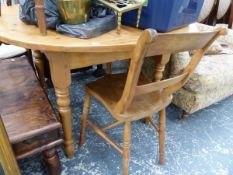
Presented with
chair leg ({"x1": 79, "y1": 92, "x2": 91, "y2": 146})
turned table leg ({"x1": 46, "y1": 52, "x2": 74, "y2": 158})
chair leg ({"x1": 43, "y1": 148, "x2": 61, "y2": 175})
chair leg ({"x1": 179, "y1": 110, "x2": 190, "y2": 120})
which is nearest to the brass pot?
turned table leg ({"x1": 46, "y1": 52, "x2": 74, "y2": 158})

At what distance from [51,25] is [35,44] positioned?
0.15 meters

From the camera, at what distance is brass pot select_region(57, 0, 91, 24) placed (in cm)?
86

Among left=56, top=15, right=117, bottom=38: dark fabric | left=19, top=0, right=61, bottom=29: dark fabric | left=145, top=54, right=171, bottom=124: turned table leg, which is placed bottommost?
left=145, top=54, right=171, bottom=124: turned table leg

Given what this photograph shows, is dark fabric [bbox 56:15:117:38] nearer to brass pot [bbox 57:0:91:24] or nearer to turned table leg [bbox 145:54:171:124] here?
brass pot [bbox 57:0:91:24]

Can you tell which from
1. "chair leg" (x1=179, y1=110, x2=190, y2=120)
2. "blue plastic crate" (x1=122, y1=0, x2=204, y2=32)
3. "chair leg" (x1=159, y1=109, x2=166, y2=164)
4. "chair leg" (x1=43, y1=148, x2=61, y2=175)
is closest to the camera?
"blue plastic crate" (x1=122, y1=0, x2=204, y2=32)

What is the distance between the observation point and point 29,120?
95 centimetres

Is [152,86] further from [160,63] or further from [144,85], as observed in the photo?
[160,63]

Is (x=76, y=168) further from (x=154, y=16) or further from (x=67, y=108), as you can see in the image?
(x=154, y=16)

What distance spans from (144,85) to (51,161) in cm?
59

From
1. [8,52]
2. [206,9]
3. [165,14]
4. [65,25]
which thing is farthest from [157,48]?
[206,9]

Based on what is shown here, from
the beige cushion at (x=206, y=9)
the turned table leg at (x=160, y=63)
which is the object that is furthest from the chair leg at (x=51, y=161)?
the beige cushion at (x=206, y=9)

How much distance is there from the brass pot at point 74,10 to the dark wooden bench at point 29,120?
0.41 meters

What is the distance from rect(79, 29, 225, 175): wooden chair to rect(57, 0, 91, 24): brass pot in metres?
0.32

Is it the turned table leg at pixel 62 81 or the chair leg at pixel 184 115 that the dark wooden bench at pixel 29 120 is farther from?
the chair leg at pixel 184 115
